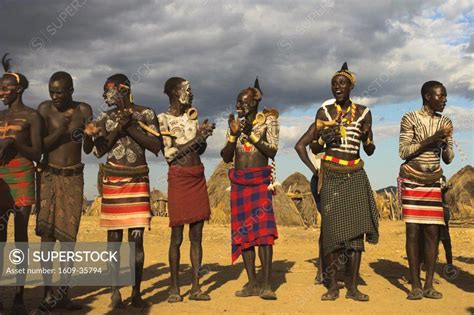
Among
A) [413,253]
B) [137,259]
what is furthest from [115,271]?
[413,253]

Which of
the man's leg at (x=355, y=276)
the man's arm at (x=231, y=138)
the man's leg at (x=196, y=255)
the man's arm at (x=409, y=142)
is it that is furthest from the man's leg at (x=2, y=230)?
the man's arm at (x=409, y=142)

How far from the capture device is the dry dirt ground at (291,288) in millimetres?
5383

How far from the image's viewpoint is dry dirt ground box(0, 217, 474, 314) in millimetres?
5383

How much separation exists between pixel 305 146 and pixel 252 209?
0.89 m

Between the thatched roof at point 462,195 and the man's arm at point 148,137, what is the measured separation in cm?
1751

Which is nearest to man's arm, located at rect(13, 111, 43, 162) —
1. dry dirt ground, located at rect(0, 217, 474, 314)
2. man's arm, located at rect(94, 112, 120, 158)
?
man's arm, located at rect(94, 112, 120, 158)

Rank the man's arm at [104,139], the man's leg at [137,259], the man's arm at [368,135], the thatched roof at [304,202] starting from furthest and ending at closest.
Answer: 1. the thatched roof at [304,202]
2. the man's arm at [368,135]
3. the man's leg at [137,259]
4. the man's arm at [104,139]

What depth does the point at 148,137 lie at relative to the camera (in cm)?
535

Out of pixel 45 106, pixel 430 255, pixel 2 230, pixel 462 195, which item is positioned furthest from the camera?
pixel 462 195

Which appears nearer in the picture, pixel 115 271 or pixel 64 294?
pixel 64 294

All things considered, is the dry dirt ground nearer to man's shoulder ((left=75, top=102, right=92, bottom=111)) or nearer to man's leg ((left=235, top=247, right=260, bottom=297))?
man's leg ((left=235, top=247, right=260, bottom=297))

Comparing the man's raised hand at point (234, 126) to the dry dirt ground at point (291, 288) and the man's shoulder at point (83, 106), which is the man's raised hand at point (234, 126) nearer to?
the man's shoulder at point (83, 106)

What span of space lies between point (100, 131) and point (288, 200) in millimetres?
13081

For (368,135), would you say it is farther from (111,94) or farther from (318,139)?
(111,94)
